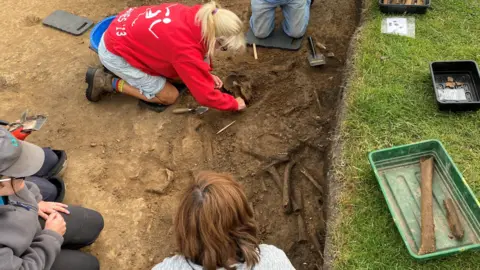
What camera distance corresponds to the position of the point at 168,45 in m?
3.92

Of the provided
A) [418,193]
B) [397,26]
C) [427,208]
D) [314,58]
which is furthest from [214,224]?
[397,26]

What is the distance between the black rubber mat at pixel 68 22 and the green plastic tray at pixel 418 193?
4.34 m

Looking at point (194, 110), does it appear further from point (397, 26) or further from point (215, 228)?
point (215, 228)

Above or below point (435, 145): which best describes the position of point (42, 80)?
below

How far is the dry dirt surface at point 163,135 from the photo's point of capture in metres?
3.71

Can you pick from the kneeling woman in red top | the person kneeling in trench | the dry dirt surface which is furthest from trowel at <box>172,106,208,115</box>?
the person kneeling in trench

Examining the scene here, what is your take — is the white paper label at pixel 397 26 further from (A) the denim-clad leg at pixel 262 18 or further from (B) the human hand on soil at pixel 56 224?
(B) the human hand on soil at pixel 56 224

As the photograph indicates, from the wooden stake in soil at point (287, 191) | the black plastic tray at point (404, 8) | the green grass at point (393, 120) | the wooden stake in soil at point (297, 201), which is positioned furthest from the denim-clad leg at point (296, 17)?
the wooden stake in soil at point (297, 201)

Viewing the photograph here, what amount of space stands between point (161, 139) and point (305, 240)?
1.83 m

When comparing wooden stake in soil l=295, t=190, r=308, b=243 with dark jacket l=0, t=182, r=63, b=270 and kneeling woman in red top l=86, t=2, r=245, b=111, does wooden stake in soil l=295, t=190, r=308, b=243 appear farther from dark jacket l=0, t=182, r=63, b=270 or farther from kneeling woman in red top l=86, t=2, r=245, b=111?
dark jacket l=0, t=182, r=63, b=270

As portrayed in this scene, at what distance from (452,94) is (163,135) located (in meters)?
2.84

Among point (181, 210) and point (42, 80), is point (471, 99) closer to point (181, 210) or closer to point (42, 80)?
point (181, 210)

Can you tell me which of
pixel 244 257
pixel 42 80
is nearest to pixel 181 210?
pixel 244 257

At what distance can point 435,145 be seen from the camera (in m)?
3.30
